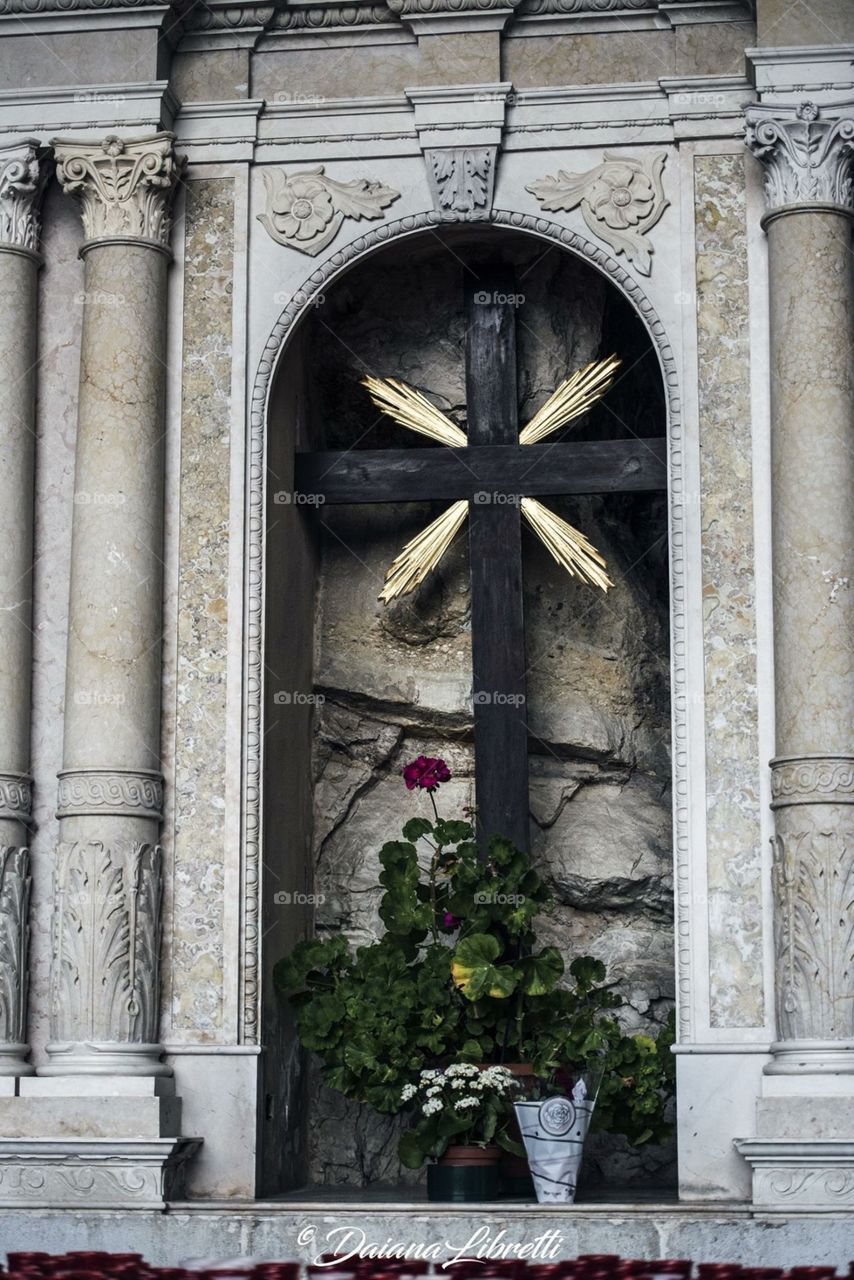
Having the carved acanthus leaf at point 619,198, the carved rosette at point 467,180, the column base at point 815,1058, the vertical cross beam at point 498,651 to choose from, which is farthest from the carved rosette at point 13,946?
the carved acanthus leaf at point 619,198

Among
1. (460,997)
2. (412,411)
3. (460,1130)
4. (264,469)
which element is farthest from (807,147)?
(460,1130)

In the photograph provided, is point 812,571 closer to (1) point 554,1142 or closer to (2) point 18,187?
(1) point 554,1142

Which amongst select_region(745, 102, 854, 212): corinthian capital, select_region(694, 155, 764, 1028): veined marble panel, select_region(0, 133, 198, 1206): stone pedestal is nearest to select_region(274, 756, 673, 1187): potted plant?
select_region(694, 155, 764, 1028): veined marble panel

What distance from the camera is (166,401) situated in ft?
29.6

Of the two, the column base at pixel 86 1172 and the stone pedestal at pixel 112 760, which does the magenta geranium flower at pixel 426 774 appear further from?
the column base at pixel 86 1172

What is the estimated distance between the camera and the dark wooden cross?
9.29 m

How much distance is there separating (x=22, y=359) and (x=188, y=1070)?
3262 millimetres

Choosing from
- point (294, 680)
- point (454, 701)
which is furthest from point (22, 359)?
point (454, 701)

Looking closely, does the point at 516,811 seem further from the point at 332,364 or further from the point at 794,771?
the point at 332,364

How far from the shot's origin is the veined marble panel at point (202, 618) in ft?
28.1

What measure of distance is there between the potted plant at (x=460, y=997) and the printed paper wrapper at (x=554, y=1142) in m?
0.25

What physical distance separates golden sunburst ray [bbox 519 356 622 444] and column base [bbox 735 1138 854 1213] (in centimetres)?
362

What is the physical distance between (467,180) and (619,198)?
0.70 m

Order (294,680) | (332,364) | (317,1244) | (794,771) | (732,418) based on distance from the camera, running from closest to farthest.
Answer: (317,1244)
(794,771)
(732,418)
(294,680)
(332,364)
